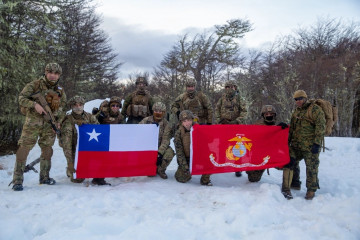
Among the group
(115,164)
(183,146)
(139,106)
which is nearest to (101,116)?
(139,106)

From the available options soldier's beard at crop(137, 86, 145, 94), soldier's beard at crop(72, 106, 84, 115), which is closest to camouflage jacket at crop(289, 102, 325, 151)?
soldier's beard at crop(137, 86, 145, 94)

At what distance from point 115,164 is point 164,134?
1.28m

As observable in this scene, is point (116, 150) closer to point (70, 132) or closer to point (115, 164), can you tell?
point (115, 164)

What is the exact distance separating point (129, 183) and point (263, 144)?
2957 mm

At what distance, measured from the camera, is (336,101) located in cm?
2016

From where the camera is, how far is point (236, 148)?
5.72 m

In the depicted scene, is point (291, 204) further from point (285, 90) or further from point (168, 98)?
point (168, 98)

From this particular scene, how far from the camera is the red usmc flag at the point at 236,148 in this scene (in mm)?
5613

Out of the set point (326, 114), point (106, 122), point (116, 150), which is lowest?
point (116, 150)

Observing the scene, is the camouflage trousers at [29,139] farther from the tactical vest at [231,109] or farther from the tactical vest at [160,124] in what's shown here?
the tactical vest at [231,109]

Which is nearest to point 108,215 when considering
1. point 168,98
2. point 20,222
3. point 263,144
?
point 20,222

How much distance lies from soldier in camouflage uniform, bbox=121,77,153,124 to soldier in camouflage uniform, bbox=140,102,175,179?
0.93 meters

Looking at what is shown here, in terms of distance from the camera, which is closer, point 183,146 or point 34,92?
point 34,92

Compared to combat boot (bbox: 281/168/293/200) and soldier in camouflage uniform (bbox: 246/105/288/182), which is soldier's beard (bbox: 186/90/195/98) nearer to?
soldier in camouflage uniform (bbox: 246/105/288/182)
